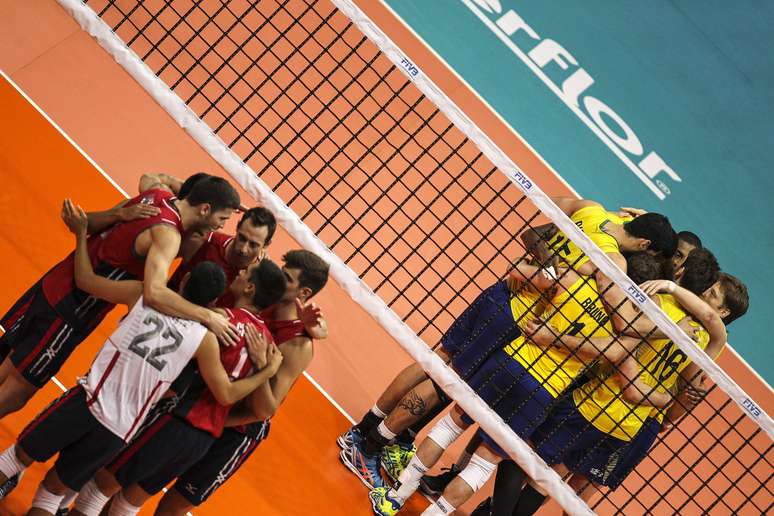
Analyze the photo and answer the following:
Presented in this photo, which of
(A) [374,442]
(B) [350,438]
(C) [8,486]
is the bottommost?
(C) [8,486]

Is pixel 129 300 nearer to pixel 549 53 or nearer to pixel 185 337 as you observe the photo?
pixel 185 337

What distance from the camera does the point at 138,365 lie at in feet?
17.2

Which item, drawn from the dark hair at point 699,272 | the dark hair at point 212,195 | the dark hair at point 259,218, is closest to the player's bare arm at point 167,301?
the dark hair at point 212,195

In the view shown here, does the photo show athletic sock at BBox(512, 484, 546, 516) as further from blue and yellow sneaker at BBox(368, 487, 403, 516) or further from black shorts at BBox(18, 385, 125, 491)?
black shorts at BBox(18, 385, 125, 491)

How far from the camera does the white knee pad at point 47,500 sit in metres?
5.64

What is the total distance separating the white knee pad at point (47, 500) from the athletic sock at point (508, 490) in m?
3.16

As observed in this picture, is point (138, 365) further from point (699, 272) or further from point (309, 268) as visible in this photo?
point (699, 272)

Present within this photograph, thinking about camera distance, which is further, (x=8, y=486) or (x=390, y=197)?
(x=390, y=197)

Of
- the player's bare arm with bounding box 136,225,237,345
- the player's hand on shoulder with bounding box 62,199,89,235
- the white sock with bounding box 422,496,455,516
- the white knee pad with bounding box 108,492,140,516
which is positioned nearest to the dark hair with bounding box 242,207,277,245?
→ the player's bare arm with bounding box 136,225,237,345

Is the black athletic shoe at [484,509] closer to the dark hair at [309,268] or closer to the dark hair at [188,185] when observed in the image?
the dark hair at [309,268]

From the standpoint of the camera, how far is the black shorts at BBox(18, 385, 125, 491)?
538cm

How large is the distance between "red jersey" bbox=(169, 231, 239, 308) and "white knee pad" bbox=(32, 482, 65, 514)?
1.33m

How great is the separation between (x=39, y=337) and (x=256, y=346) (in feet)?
4.62

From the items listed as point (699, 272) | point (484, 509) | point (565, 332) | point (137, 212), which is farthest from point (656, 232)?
point (137, 212)
